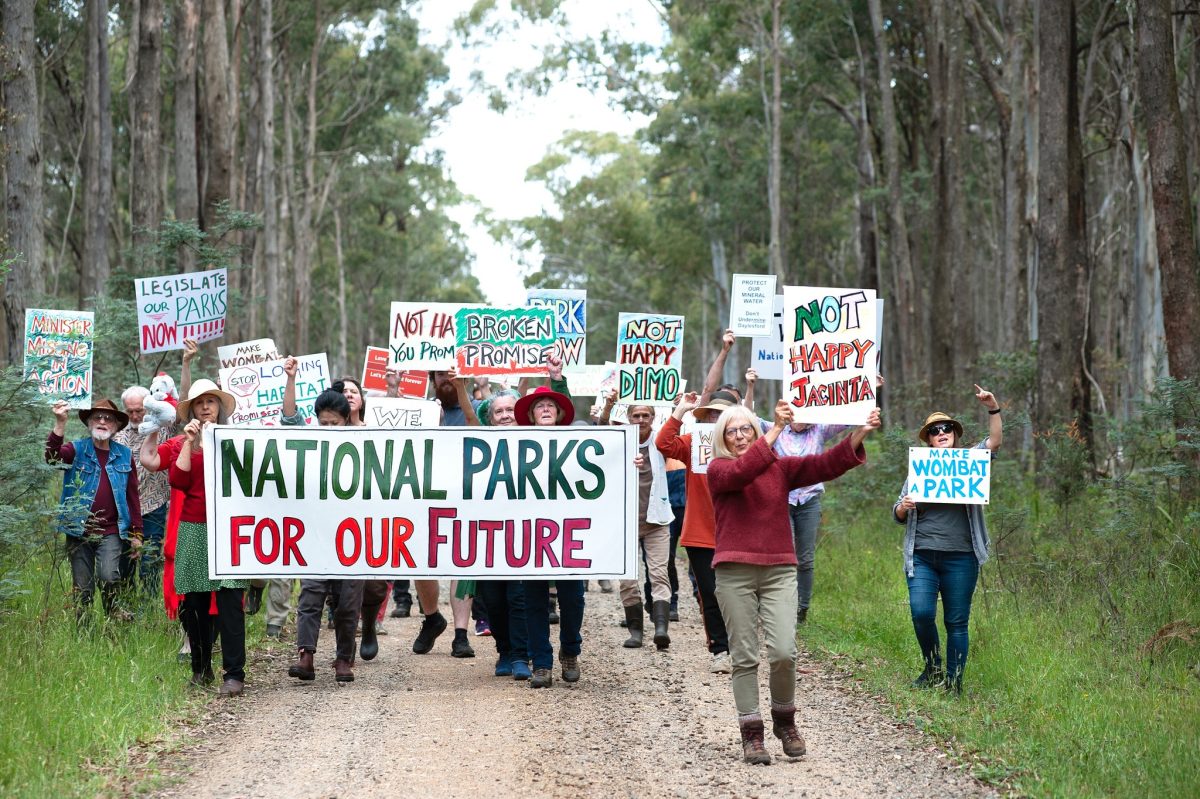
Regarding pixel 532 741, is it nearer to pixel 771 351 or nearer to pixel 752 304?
pixel 752 304

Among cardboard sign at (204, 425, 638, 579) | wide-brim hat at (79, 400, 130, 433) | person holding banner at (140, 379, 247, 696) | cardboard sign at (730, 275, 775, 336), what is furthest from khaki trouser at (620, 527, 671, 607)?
wide-brim hat at (79, 400, 130, 433)

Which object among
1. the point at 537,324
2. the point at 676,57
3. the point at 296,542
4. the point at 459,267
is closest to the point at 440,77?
the point at 676,57

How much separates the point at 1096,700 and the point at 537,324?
634 centimetres

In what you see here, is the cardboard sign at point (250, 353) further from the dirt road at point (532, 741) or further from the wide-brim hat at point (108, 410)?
the dirt road at point (532, 741)

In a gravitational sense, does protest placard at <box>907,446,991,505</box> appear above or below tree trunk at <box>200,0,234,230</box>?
below

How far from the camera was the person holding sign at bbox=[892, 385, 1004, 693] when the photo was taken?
26.8 ft

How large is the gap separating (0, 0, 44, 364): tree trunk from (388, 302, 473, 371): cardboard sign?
200 inches

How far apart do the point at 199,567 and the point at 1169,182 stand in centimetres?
961

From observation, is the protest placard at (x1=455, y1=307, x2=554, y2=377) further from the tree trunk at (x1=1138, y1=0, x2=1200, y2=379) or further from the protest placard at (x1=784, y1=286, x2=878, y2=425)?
the tree trunk at (x1=1138, y1=0, x2=1200, y2=379)

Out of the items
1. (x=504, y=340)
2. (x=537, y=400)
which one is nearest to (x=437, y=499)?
(x=537, y=400)

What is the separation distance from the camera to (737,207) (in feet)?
137

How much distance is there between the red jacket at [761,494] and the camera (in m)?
7.01

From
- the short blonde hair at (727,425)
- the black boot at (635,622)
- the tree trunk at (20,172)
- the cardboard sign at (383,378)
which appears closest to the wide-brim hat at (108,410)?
the black boot at (635,622)

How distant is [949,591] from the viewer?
8172mm
